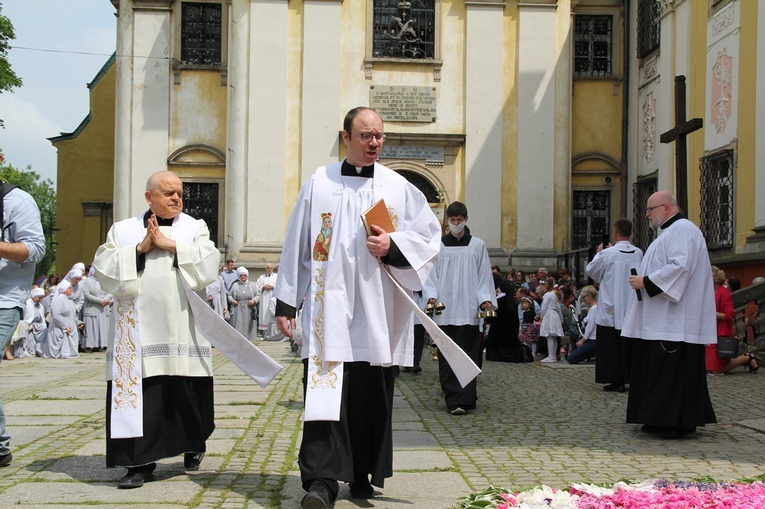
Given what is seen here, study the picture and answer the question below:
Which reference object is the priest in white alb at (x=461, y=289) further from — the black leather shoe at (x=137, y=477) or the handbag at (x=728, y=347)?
the handbag at (x=728, y=347)

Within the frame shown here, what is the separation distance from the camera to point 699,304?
27.8 feet

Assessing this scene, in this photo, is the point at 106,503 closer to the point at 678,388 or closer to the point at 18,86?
the point at 678,388

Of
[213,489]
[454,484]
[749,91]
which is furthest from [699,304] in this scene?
[749,91]

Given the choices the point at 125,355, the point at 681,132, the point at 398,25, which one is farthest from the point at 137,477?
the point at 398,25

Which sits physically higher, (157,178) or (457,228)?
(157,178)

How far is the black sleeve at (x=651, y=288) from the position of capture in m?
8.44

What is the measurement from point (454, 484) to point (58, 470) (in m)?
2.44

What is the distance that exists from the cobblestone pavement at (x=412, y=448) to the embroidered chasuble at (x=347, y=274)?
792 mm

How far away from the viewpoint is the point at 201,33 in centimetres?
2647

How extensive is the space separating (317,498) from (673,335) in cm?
428

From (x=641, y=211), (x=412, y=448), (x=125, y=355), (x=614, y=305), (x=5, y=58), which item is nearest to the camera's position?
(x=125, y=355)

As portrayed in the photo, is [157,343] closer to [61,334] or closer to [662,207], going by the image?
[662,207]

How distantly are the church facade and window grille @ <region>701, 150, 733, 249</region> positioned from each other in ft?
17.1

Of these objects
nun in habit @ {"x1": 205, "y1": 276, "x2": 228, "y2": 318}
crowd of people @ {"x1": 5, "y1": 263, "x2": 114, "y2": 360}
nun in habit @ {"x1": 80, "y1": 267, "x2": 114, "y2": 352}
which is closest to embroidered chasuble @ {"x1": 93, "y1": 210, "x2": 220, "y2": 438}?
crowd of people @ {"x1": 5, "y1": 263, "x2": 114, "y2": 360}
